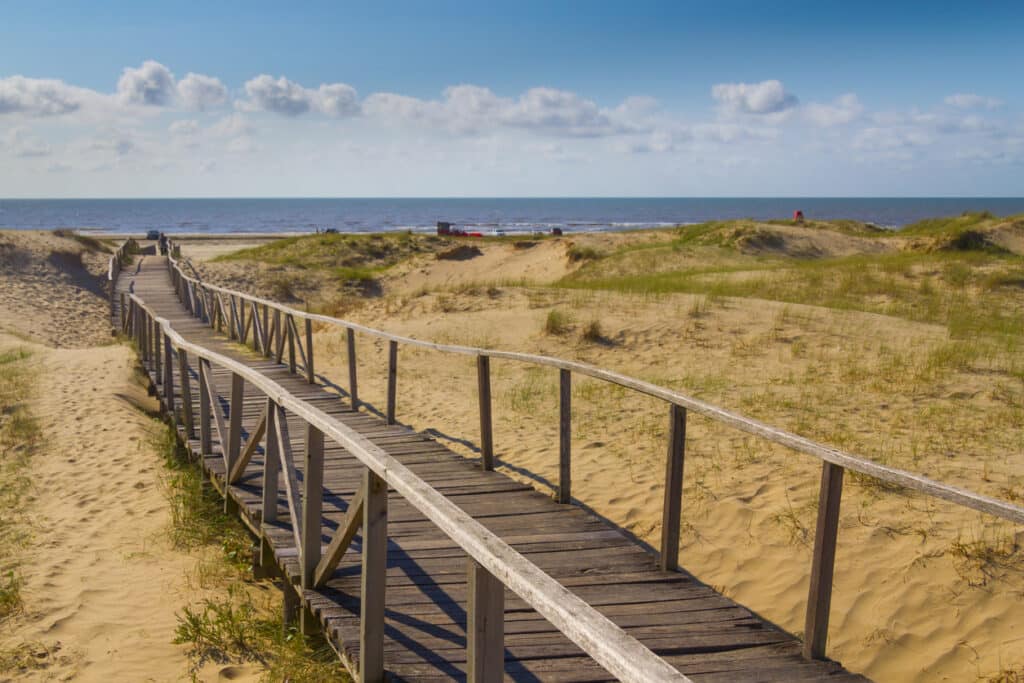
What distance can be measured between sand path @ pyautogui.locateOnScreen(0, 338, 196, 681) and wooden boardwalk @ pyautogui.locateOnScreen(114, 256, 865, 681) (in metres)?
0.74

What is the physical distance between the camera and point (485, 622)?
7.81 feet

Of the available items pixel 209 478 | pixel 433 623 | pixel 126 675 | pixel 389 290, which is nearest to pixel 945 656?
pixel 433 623

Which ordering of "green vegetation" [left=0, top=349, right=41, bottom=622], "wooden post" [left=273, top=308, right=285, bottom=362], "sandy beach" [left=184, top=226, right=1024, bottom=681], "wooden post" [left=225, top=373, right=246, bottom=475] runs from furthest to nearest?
"wooden post" [left=273, top=308, right=285, bottom=362]
"wooden post" [left=225, top=373, right=246, bottom=475]
"green vegetation" [left=0, top=349, right=41, bottom=622]
"sandy beach" [left=184, top=226, right=1024, bottom=681]

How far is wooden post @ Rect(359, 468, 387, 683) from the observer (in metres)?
3.25

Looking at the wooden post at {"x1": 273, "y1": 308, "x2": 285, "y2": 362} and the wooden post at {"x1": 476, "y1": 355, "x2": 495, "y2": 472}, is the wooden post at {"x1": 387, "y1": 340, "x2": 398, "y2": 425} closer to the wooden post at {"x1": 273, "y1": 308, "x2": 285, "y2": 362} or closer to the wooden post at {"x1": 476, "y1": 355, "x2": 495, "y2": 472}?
the wooden post at {"x1": 476, "y1": 355, "x2": 495, "y2": 472}

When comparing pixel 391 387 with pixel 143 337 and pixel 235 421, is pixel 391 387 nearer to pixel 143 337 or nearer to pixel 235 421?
pixel 235 421

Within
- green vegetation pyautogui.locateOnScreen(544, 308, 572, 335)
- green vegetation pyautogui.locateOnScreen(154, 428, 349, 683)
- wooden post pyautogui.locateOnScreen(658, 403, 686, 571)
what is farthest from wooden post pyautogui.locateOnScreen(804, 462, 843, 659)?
green vegetation pyautogui.locateOnScreen(544, 308, 572, 335)

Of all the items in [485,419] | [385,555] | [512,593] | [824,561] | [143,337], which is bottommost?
[143,337]

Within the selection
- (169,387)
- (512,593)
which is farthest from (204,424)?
(512,593)

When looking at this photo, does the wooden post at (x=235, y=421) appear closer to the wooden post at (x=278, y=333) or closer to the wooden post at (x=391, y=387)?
the wooden post at (x=391, y=387)

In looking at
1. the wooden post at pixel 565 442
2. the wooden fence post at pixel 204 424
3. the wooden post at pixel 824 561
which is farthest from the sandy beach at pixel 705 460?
the wooden post at pixel 824 561

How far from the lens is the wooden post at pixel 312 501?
398cm

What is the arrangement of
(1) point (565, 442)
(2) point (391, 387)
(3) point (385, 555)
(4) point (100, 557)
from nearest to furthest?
(3) point (385, 555)
(1) point (565, 442)
(4) point (100, 557)
(2) point (391, 387)

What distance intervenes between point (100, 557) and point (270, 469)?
2.11m
